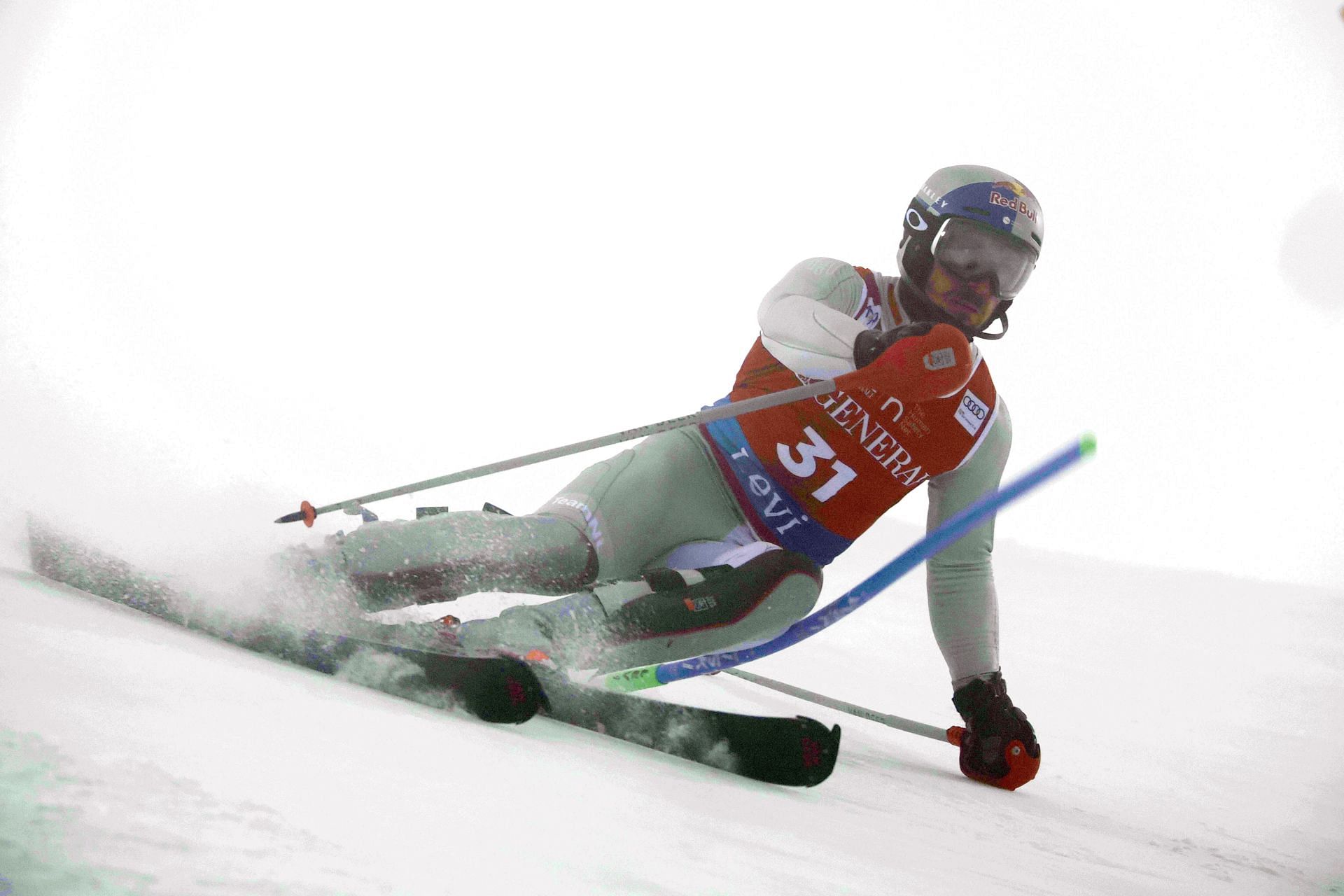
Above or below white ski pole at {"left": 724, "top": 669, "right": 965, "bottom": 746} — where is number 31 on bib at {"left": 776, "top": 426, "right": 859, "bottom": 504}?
above

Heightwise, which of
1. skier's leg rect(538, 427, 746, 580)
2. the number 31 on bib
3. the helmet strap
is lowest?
skier's leg rect(538, 427, 746, 580)

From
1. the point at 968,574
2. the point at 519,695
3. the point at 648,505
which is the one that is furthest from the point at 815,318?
the point at 519,695

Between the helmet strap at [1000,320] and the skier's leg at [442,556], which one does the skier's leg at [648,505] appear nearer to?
the skier's leg at [442,556]

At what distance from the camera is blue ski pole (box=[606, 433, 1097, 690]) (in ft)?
6.15

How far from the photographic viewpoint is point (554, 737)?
161 centimetres

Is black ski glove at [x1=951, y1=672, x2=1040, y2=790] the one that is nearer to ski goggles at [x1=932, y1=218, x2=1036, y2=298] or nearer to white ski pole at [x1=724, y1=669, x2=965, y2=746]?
white ski pole at [x1=724, y1=669, x2=965, y2=746]

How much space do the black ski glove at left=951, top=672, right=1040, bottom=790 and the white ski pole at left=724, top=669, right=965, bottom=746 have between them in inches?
1.3

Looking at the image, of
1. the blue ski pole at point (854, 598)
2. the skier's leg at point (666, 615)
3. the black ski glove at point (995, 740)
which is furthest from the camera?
the black ski glove at point (995, 740)

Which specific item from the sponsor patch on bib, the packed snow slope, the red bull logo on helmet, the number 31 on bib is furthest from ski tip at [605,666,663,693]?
the red bull logo on helmet

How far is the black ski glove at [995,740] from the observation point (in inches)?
92.0

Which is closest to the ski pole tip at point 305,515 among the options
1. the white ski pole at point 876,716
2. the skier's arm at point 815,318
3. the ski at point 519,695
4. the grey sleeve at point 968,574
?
the ski at point 519,695

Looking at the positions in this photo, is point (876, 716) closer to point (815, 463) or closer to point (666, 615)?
point (815, 463)

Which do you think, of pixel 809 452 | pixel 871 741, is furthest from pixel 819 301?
pixel 871 741

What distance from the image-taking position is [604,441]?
2.16m
